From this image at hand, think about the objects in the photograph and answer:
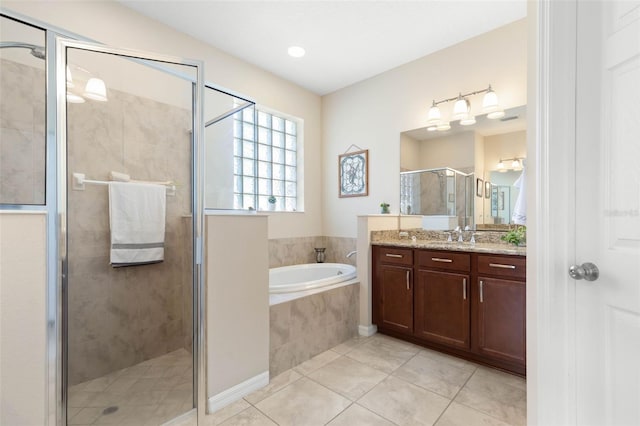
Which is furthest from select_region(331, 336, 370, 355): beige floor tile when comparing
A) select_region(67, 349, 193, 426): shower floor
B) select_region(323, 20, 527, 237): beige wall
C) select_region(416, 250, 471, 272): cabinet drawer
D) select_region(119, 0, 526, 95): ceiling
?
select_region(119, 0, 526, 95): ceiling

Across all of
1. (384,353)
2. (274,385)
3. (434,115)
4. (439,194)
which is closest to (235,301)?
(274,385)

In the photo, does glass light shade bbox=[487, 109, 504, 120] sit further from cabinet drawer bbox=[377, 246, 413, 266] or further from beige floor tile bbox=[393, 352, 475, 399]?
beige floor tile bbox=[393, 352, 475, 399]

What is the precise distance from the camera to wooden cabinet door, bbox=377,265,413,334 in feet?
8.05

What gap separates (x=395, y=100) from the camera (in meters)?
3.22

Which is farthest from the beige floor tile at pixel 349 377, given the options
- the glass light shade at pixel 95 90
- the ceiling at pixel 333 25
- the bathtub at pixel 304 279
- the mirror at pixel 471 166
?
the ceiling at pixel 333 25

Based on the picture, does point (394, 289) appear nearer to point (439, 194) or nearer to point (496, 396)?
point (496, 396)

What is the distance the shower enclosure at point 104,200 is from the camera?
1249 mm

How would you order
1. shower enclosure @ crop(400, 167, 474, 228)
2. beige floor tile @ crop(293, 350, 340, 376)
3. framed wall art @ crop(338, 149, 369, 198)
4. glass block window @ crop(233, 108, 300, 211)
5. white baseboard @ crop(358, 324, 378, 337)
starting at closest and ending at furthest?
1. beige floor tile @ crop(293, 350, 340, 376)
2. white baseboard @ crop(358, 324, 378, 337)
3. shower enclosure @ crop(400, 167, 474, 228)
4. glass block window @ crop(233, 108, 300, 211)
5. framed wall art @ crop(338, 149, 369, 198)

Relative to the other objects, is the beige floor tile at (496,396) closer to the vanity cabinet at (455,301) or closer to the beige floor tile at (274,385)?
the vanity cabinet at (455,301)

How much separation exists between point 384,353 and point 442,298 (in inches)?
25.8

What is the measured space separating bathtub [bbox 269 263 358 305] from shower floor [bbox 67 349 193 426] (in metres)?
0.70

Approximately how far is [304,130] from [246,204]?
146 centimetres

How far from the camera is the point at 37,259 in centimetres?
117

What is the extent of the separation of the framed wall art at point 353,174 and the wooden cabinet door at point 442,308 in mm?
1424
